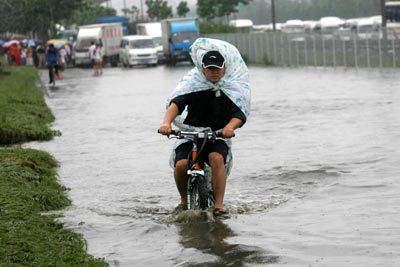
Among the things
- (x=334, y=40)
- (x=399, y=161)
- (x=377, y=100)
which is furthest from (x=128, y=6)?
(x=399, y=161)

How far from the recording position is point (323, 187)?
1281 cm

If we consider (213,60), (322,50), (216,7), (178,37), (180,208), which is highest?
(213,60)

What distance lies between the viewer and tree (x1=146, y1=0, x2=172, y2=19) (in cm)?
10888

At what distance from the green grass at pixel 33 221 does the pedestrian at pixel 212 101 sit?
1358 mm

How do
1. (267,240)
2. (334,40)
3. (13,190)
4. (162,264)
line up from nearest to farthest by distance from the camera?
(162,264) → (267,240) → (13,190) → (334,40)

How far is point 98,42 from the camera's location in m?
70.3

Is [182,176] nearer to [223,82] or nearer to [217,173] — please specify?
[217,173]

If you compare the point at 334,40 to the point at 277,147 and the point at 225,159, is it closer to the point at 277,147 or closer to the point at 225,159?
the point at 277,147

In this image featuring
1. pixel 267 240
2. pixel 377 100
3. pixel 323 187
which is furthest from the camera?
pixel 377 100

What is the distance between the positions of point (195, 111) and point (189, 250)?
1937 mm

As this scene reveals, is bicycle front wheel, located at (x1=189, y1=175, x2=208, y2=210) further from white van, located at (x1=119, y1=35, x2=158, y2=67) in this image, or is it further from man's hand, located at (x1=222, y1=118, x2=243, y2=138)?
white van, located at (x1=119, y1=35, x2=158, y2=67)

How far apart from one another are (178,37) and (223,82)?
54993mm

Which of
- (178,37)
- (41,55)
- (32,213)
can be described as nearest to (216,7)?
(178,37)

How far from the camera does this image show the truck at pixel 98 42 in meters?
70.4
